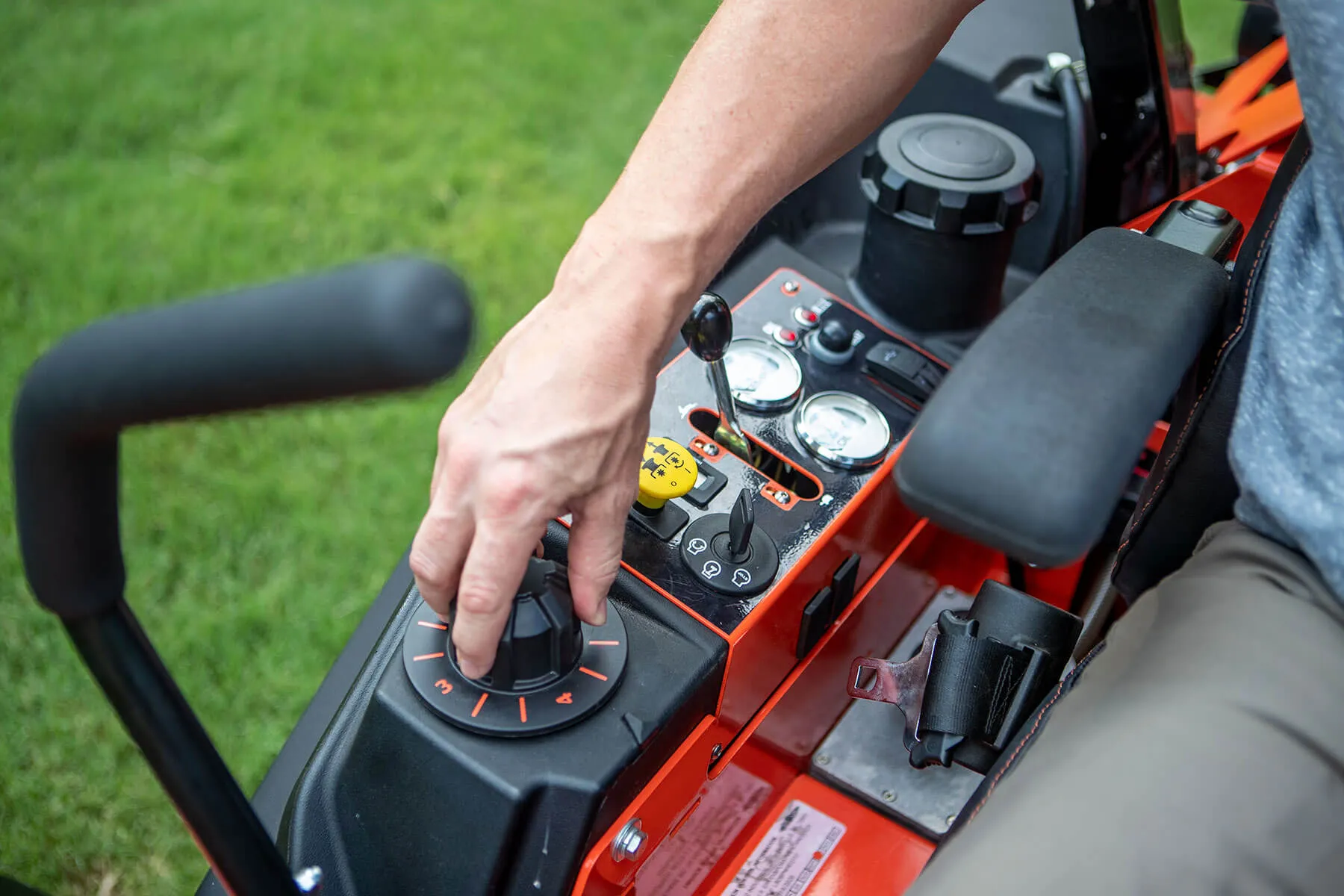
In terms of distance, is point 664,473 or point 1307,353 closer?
point 1307,353

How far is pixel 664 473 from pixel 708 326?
123 mm

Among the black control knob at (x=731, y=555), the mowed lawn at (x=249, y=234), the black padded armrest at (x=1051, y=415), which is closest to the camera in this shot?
the black padded armrest at (x=1051, y=415)

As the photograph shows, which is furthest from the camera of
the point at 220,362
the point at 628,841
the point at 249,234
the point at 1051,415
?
the point at 249,234

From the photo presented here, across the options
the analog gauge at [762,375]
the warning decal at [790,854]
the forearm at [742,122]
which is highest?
the forearm at [742,122]

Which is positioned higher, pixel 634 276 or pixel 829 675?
pixel 634 276

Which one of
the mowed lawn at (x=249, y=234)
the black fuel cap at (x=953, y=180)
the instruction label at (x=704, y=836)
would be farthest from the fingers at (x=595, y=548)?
the mowed lawn at (x=249, y=234)

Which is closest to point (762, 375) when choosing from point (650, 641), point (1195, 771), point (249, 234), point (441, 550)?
point (650, 641)

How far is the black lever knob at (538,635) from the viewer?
737 millimetres

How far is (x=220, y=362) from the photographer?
0.41 m

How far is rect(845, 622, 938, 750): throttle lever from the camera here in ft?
3.06

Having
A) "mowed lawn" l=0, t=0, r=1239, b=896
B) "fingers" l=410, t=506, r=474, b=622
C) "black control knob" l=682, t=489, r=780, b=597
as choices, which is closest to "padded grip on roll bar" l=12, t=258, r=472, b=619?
"fingers" l=410, t=506, r=474, b=622

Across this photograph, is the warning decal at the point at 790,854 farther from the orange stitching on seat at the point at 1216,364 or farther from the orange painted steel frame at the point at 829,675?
the orange stitching on seat at the point at 1216,364

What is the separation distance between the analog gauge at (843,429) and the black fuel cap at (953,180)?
178 mm

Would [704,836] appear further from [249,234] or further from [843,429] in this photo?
[249,234]
